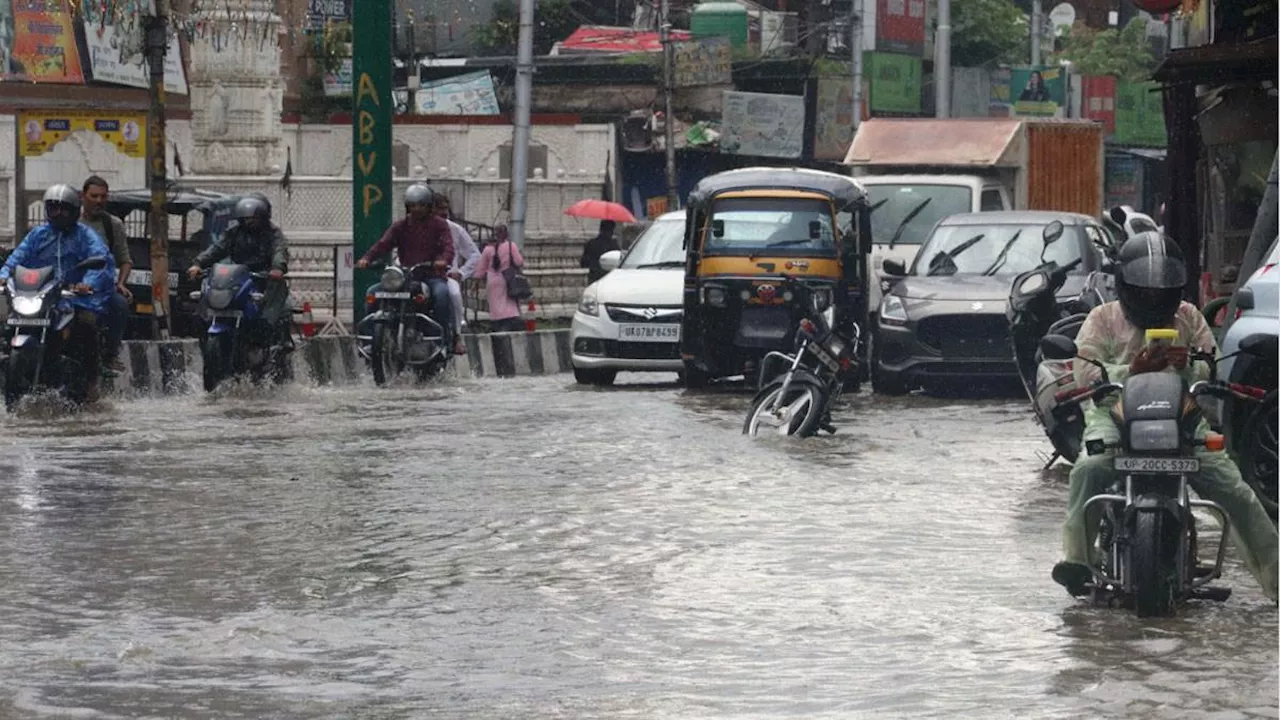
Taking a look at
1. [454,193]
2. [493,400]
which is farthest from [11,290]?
[454,193]

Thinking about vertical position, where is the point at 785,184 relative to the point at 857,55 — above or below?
below

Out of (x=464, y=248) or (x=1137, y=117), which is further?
(x=1137, y=117)

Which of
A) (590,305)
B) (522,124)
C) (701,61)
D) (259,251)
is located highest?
(701,61)

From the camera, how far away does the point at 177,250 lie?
977 inches

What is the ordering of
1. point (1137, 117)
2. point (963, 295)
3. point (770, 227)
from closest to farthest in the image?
point (963, 295) < point (770, 227) < point (1137, 117)

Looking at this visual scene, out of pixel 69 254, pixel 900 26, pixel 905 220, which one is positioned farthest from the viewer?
pixel 900 26

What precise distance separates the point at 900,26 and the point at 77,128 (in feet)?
143

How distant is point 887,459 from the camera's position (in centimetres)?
1512

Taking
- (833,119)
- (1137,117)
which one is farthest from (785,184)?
(1137,117)

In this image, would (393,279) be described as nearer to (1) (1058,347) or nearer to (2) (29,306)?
(2) (29,306)

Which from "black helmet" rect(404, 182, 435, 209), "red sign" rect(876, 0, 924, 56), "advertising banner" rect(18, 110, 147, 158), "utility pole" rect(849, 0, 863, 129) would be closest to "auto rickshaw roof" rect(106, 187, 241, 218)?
"advertising banner" rect(18, 110, 147, 158)

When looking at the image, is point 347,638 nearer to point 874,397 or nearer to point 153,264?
point 874,397

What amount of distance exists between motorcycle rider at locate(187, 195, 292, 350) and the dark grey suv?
4936 mm

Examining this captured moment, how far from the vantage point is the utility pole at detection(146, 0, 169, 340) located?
23219 mm
